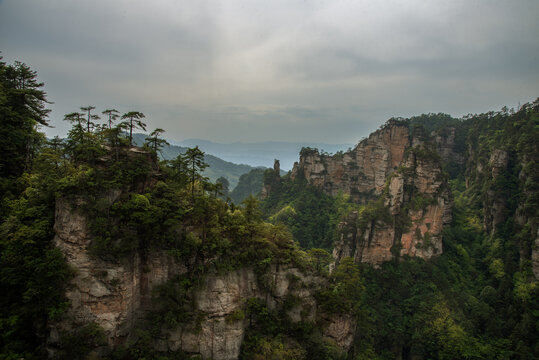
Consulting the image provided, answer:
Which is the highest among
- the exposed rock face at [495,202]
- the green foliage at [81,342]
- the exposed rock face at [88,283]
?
the exposed rock face at [495,202]

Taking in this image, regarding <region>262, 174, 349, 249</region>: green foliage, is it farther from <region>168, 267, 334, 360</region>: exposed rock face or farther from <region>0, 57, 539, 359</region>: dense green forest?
<region>168, 267, 334, 360</region>: exposed rock face

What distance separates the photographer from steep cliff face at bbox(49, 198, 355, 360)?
16.4 m

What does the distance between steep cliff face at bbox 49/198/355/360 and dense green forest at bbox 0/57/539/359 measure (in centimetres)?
41

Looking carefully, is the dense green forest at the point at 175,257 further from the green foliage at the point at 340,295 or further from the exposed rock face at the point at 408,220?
the exposed rock face at the point at 408,220

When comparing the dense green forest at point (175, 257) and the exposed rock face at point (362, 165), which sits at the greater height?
the exposed rock face at point (362, 165)

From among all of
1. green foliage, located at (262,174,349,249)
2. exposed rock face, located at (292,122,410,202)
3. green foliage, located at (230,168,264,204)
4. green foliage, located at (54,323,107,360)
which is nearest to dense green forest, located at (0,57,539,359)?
green foliage, located at (54,323,107,360)

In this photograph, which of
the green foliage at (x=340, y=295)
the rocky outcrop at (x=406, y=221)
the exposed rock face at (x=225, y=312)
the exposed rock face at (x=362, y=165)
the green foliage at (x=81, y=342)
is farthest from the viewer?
the exposed rock face at (x=362, y=165)

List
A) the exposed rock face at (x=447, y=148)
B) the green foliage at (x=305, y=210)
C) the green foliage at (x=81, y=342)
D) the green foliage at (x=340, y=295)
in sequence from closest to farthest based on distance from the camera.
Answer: the green foliage at (x=81, y=342) < the green foliage at (x=340, y=295) < the green foliage at (x=305, y=210) < the exposed rock face at (x=447, y=148)

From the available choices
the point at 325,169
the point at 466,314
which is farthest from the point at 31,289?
the point at 325,169

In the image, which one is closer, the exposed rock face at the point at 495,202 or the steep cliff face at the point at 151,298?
the steep cliff face at the point at 151,298

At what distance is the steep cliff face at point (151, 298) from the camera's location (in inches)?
645

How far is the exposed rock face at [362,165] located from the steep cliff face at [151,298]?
136 feet

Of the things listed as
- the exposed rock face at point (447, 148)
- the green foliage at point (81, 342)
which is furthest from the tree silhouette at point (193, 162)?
the exposed rock face at point (447, 148)

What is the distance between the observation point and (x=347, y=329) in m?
23.0
